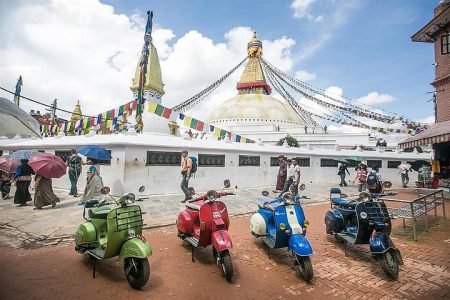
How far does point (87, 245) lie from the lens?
13.8ft


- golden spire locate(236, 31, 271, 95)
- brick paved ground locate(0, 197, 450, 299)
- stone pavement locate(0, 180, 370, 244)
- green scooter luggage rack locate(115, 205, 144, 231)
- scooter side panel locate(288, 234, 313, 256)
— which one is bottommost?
brick paved ground locate(0, 197, 450, 299)

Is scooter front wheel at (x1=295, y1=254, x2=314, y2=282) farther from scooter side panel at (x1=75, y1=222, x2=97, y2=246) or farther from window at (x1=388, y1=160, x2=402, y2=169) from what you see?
window at (x1=388, y1=160, x2=402, y2=169)

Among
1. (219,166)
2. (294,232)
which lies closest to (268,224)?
(294,232)

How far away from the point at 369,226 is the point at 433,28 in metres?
15.5

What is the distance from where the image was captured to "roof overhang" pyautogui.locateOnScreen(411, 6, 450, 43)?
13.1 m

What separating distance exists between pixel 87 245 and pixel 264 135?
33804 mm

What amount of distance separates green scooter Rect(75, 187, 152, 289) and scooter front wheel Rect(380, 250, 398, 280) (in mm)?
3590

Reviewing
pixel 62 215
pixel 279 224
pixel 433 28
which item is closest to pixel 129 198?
pixel 279 224

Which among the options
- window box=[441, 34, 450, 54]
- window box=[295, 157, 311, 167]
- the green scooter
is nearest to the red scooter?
the green scooter

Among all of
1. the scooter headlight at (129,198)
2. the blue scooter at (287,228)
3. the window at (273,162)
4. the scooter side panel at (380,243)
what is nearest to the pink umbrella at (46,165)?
the scooter headlight at (129,198)

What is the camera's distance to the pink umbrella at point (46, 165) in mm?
7859

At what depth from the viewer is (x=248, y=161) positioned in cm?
1407

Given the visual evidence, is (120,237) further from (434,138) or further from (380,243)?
(434,138)

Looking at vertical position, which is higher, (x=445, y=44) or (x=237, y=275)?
(x=445, y=44)
